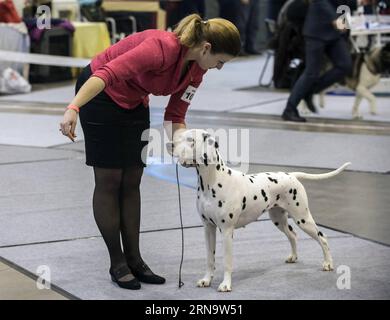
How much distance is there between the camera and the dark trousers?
29.2 feet

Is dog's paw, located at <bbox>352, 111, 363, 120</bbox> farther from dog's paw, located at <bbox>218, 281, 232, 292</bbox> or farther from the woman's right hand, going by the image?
the woman's right hand

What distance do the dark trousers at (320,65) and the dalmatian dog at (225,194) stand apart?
195 inches

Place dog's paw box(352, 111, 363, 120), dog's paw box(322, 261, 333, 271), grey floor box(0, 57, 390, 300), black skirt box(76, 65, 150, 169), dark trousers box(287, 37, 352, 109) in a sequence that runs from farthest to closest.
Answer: dog's paw box(352, 111, 363, 120) → dark trousers box(287, 37, 352, 109) → dog's paw box(322, 261, 333, 271) → grey floor box(0, 57, 390, 300) → black skirt box(76, 65, 150, 169)

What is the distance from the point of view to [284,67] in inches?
468

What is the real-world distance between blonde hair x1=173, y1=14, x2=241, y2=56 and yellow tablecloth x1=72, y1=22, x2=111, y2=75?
9652 millimetres

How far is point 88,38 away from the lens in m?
13.3

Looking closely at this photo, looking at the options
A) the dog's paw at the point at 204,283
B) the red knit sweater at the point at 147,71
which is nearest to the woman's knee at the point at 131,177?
the red knit sweater at the point at 147,71

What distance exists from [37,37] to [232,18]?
207 inches

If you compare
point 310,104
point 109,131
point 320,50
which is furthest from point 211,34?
point 310,104

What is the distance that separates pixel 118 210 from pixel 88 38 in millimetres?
9602

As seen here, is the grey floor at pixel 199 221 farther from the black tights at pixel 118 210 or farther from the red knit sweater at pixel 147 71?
the red knit sweater at pixel 147 71

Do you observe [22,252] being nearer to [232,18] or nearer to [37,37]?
[37,37]

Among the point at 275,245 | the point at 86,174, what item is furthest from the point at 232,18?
the point at 275,245

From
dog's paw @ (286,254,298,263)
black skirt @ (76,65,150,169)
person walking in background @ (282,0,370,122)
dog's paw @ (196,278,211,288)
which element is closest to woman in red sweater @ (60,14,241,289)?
black skirt @ (76,65,150,169)
